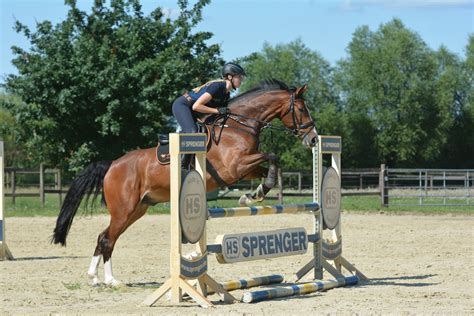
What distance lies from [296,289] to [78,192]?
3144 millimetres

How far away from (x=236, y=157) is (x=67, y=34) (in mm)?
18144

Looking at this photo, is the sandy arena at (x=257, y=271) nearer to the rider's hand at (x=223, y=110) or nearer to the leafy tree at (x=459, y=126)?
the rider's hand at (x=223, y=110)

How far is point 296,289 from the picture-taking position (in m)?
8.50

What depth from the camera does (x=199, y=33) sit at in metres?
27.2

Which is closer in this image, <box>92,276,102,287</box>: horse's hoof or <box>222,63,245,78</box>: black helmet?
<box>222,63,245,78</box>: black helmet

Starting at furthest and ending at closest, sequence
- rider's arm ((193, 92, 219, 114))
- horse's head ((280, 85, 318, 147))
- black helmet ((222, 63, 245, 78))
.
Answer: horse's head ((280, 85, 318, 147)) < black helmet ((222, 63, 245, 78)) < rider's arm ((193, 92, 219, 114))


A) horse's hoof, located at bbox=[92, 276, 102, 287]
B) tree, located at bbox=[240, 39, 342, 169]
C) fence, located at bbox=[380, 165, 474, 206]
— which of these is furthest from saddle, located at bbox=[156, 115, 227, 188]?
tree, located at bbox=[240, 39, 342, 169]

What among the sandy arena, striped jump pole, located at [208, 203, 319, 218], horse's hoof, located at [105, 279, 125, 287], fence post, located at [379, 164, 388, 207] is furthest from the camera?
fence post, located at [379, 164, 388, 207]

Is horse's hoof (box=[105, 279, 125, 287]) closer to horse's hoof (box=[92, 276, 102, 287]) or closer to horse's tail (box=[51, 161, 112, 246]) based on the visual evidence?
horse's hoof (box=[92, 276, 102, 287])

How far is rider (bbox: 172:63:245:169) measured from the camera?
29.7ft

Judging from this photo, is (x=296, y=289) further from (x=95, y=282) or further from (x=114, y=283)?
(x=95, y=282)

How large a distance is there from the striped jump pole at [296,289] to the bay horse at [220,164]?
1.14m

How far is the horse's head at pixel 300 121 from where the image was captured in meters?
9.46

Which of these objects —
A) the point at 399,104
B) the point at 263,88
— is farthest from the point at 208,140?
the point at 399,104
